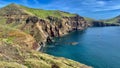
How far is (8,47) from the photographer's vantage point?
317 ft

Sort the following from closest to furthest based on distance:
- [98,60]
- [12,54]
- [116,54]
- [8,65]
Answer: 1. [8,65]
2. [12,54]
3. [98,60]
4. [116,54]

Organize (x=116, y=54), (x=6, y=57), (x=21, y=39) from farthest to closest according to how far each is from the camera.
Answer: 1. (x=21, y=39)
2. (x=116, y=54)
3. (x=6, y=57)

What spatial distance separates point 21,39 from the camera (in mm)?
180875

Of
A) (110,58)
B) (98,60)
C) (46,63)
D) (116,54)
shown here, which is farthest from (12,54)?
(116,54)

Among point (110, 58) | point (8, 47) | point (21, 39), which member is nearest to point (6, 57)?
point (8, 47)

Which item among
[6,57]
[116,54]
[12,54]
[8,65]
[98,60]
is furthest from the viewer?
[116,54]

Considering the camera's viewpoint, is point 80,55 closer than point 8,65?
No

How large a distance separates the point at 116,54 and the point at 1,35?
8660 cm

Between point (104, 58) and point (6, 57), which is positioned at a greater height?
point (6, 57)

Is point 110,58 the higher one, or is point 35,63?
point 35,63

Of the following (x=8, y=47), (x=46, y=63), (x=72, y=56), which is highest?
(x=8, y=47)

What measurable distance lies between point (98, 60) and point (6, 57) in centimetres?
7637

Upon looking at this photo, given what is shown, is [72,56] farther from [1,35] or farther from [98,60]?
[1,35]

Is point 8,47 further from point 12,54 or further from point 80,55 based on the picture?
point 80,55
